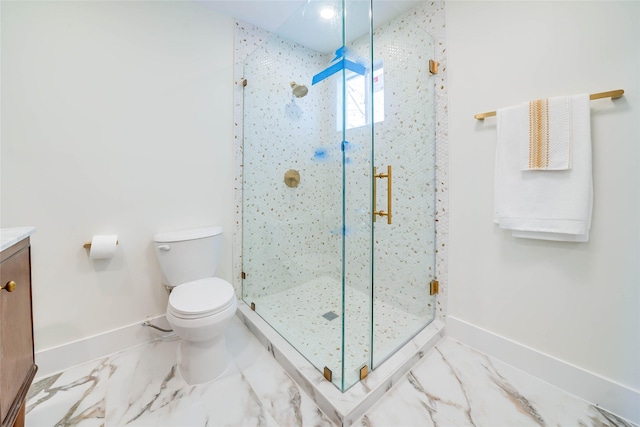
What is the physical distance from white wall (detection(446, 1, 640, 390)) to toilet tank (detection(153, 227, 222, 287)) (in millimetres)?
1722

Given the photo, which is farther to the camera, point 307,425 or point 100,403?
point 100,403

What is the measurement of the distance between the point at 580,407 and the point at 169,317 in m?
2.11

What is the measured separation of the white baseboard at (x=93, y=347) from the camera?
1.42m

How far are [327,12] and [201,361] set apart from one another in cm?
217

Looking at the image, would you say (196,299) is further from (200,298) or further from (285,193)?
(285,193)

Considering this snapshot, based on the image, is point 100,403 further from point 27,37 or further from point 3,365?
point 27,37

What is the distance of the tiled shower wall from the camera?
1783 millimetres

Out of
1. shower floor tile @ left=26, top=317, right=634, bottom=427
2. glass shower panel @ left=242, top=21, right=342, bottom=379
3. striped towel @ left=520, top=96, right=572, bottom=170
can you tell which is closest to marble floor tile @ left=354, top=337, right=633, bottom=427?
shower floor tile @ left=26, top=317, right=634, bottom=427

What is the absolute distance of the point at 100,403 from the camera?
4.05 ft

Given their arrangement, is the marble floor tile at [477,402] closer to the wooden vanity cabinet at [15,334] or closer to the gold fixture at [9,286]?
the wooden vanity cabinet at [15,334]

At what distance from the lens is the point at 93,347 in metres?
1.55

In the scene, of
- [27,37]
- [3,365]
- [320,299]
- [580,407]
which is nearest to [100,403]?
[3,365]

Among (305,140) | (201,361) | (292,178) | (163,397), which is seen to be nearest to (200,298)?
(201,361)

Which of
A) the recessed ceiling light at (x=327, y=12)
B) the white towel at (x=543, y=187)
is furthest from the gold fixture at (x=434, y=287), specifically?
the recessed ceiling light at (x=327, y=12)
